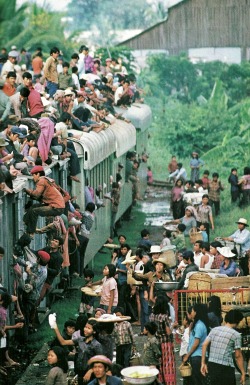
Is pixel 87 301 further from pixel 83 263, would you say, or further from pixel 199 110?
pixel 199 110

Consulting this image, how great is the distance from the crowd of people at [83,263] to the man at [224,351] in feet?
0.04

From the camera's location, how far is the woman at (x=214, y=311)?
63.5 ft

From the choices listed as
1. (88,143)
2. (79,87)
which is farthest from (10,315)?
(79,87)

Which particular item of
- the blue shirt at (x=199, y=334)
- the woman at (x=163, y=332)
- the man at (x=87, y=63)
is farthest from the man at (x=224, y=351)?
the man at (x=87, y=63)

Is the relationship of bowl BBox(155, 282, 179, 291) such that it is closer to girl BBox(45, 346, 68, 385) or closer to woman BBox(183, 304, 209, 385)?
woman BBox(183, 304, 209, 385)

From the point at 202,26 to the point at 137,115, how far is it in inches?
1260

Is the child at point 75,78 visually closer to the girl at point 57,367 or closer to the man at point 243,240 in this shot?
the man at point 243,240

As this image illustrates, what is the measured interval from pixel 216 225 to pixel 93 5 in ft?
180

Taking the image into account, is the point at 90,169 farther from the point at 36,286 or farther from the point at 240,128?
the point at 240,128

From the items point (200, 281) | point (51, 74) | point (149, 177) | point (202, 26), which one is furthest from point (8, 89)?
point (202, 26)

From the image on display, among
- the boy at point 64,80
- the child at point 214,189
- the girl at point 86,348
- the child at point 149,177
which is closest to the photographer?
the girl at point 86,348

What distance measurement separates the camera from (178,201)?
3588 cm

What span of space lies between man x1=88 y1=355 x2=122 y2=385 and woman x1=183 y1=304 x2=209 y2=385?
10.6 feet

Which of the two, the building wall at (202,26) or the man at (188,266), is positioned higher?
the man at (188,266)
